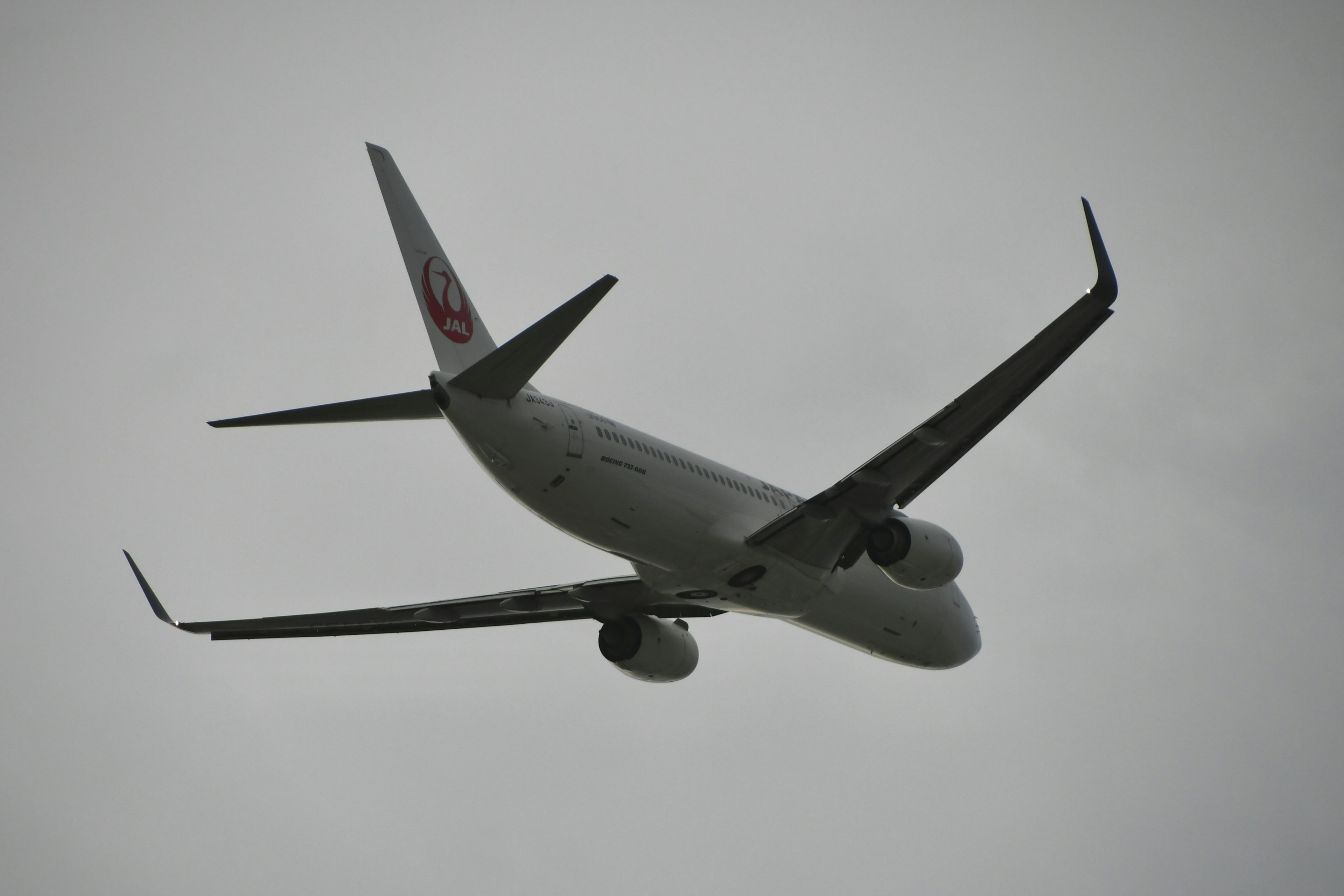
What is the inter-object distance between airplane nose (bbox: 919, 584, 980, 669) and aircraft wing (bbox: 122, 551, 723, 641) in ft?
14.5

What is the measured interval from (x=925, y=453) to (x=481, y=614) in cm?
978

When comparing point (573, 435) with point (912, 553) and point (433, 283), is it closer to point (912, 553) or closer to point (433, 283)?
point (433, 283)

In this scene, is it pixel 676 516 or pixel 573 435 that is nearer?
pixel 573 435

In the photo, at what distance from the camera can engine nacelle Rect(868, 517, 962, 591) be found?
65.3 feet

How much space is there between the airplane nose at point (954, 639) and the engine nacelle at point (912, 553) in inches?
Answer: 176

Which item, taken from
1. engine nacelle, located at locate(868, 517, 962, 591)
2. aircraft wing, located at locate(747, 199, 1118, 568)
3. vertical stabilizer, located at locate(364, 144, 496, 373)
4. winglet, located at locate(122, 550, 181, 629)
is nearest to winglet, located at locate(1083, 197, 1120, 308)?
aircraft wing, located at locate(747, 199, 1118, 568)

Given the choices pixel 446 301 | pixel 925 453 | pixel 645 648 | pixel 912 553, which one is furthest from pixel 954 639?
pixel 446 301

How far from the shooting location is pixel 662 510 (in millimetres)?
19172

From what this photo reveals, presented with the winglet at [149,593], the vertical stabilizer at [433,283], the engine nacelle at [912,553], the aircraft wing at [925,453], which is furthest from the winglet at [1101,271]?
the winglet at [149,593]

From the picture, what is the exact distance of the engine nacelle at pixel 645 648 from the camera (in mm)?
23453

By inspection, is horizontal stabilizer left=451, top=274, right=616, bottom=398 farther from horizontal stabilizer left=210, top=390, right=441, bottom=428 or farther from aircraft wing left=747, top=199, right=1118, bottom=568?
aircraft wing left=747, top=199, right=1118, bottom=568

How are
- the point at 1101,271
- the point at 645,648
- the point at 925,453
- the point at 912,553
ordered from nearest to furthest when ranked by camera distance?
1. the point at 1101,271
2. the point at 925,453
3. the point at 912,553
4. the point at 645,648

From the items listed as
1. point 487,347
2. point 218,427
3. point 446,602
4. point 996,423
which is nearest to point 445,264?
point 487,347

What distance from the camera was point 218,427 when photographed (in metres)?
15.5
